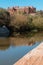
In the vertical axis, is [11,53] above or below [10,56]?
below

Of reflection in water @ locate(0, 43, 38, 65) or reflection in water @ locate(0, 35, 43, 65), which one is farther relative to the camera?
reflection in water @ locate(0, 35, 43, 65)

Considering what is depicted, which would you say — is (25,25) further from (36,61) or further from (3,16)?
(36,61)

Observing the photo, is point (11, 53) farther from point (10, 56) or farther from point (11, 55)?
point (10, 56)

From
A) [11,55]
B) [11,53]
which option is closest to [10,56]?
[11,55]

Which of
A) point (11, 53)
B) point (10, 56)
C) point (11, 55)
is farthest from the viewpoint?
point (11, 53)

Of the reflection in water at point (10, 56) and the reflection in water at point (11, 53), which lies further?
the reflection in water at point (11, 53)

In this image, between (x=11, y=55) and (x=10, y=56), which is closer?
(x=10, y=56)

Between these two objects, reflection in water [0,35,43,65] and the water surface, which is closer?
the water surface

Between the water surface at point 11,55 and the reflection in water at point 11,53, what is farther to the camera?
the reflection in water at point 11,53

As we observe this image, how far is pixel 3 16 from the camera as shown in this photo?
29.3 m

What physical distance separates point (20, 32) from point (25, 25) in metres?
1.26

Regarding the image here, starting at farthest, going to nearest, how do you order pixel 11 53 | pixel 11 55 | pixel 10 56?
1. pixel 11 53
2. pixel 11 55
3. pixel 10 56

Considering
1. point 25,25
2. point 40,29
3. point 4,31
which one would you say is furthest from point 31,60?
point 40,29

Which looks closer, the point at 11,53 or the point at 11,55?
the point at 11,55
